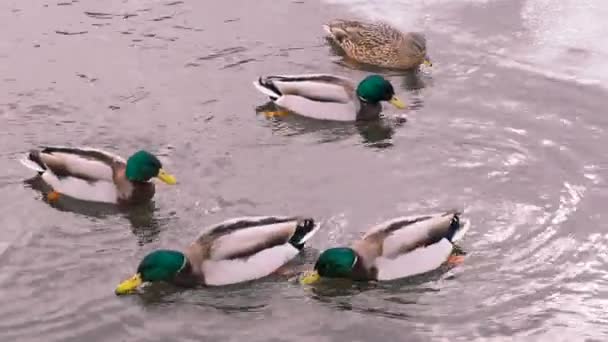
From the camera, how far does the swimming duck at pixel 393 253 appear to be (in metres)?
6.93

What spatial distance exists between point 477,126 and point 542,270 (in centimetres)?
246

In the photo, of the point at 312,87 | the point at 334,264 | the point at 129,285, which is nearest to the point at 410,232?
the point at 334,264

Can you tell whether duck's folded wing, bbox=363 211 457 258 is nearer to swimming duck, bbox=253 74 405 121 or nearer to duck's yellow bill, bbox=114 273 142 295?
duck's yellow bill, bbox=114 273 142 295

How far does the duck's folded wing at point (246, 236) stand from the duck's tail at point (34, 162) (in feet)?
6.03

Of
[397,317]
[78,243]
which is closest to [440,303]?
[397,317]

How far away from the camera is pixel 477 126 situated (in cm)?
929

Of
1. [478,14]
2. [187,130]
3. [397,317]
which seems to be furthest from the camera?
[478,14]

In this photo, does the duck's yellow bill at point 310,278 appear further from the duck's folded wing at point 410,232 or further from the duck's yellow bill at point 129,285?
the duck's yellow bill at point 129,285

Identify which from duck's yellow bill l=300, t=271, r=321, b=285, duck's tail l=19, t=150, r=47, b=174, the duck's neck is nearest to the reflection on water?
duck's tail l=19, t=150, r=47, b=174

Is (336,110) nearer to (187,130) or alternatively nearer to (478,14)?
(187,130)

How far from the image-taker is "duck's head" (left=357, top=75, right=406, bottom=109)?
9.60 m

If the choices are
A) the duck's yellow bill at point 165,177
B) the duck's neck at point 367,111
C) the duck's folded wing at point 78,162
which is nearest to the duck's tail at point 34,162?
the duck's folded wing at point 78,162

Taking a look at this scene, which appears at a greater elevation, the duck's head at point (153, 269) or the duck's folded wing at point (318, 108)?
the duck's head at point (153, 269)

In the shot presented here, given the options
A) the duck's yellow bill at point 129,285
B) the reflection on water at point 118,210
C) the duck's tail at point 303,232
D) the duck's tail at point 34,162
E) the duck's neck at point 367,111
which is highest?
the duck's tail at point 34,162
